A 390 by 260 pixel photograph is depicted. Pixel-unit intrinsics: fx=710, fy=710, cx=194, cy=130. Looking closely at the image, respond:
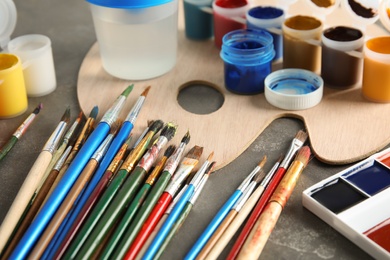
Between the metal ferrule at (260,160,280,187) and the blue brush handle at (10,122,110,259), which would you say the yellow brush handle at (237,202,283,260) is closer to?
the metal ferrule at (260,160,280,187)

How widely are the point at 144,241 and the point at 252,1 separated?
25.2 inches

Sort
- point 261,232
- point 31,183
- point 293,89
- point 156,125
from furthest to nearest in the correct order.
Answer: point 293,89, point 156,125, point 31,183, point 261,232

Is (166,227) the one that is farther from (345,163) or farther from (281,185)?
(345,163)

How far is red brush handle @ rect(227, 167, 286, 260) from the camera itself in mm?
904

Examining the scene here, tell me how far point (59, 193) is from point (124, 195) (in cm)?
9

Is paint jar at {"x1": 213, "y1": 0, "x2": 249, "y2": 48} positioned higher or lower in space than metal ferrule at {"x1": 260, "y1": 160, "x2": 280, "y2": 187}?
higher

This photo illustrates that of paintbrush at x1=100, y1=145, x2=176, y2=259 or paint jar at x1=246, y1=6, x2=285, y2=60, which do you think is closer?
paintbrush at x1=100, y1=145, x2=176, y2=259

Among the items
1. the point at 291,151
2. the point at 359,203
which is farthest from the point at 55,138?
the point at 359,203

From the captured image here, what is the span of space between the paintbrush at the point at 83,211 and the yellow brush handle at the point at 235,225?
0.18m

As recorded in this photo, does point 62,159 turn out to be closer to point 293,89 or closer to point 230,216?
point 230,216

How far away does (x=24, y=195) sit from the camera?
0.99 metres

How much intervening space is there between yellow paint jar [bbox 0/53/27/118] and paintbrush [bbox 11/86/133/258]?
171 mm

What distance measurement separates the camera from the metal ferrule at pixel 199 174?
3.29 feet

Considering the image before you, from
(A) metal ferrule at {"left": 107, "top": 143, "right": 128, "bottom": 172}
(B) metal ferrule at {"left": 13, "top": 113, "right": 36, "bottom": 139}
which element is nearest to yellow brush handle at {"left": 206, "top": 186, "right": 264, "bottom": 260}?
(A) metal ferrule at {"left": 107, "top": 143, "right": 128, "bottom": 172}
